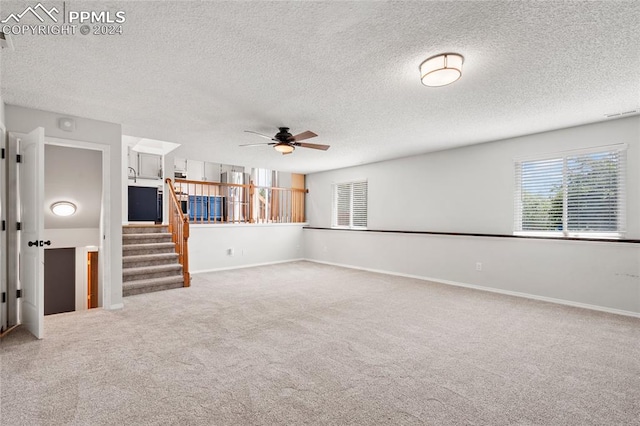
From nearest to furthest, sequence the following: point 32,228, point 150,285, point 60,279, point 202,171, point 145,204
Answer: point 32,228, point 150,285, point 60,279, point 145,204, point 202,171

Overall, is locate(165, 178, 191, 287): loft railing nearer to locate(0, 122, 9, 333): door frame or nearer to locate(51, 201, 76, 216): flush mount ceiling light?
locate(51, 201, 76, 216): flush mount ceiling light

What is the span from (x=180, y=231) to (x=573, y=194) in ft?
21.7

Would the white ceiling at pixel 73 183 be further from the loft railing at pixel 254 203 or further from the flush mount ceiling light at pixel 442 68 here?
the flush mount ceiling light at pixel 442 68

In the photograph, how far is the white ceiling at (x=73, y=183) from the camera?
197 inches

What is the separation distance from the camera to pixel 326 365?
2480 millimetres

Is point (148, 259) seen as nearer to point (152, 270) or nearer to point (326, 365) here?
point (152, 270)

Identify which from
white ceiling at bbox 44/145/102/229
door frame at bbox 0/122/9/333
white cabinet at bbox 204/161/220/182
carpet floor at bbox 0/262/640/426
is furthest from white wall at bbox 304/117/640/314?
door frame at bbox 0/122/9/333

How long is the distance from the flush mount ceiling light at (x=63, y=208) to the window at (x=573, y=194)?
781 cm

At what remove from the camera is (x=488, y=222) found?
5.28 meters

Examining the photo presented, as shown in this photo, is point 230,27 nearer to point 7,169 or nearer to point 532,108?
point 7,169

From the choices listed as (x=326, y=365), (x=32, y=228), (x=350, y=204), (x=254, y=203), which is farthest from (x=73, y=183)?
(x=350, y=204)

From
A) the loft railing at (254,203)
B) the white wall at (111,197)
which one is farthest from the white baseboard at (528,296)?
the white wall at (111,197)

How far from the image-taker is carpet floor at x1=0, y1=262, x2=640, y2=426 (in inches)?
74.2

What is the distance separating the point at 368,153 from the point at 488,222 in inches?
101
